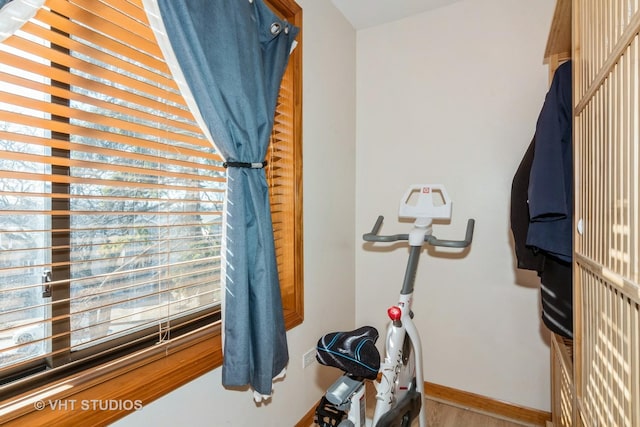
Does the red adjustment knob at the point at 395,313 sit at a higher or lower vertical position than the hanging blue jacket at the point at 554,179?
lower

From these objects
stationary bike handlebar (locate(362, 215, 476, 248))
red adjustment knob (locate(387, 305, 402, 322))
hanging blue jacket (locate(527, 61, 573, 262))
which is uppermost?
hanging blue jacket (locate(527, 61, 573, 262))

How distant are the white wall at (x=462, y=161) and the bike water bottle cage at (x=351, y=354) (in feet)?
3.32

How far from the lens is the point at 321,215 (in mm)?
2078

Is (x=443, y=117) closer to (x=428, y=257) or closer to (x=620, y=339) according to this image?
(x=428, y=257)

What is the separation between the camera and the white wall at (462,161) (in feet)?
6.61

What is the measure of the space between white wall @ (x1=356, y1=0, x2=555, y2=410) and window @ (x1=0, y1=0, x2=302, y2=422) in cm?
134

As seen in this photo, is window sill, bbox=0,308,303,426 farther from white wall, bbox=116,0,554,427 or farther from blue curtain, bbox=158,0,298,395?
white wall, bbox=116,0,554,427

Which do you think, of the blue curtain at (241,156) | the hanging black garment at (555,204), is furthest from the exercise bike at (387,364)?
the hanging black garment at (555,204)

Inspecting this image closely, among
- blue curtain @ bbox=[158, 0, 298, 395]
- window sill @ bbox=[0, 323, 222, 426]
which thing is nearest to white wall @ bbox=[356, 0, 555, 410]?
blue curtain @ bbox=[158, 0, 298, 395]

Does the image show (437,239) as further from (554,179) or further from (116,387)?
(116,387)

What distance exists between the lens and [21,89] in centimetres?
91

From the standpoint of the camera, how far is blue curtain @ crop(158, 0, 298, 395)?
3.91ft

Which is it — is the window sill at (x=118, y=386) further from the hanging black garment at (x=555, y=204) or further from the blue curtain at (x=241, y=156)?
the hanging black garment at (x=555, y=204)

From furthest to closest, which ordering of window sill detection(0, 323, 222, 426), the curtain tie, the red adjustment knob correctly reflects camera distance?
1. the red adjustment knob
2. the curtain tie
3. window sill detection(0, 323, 222, 426)
